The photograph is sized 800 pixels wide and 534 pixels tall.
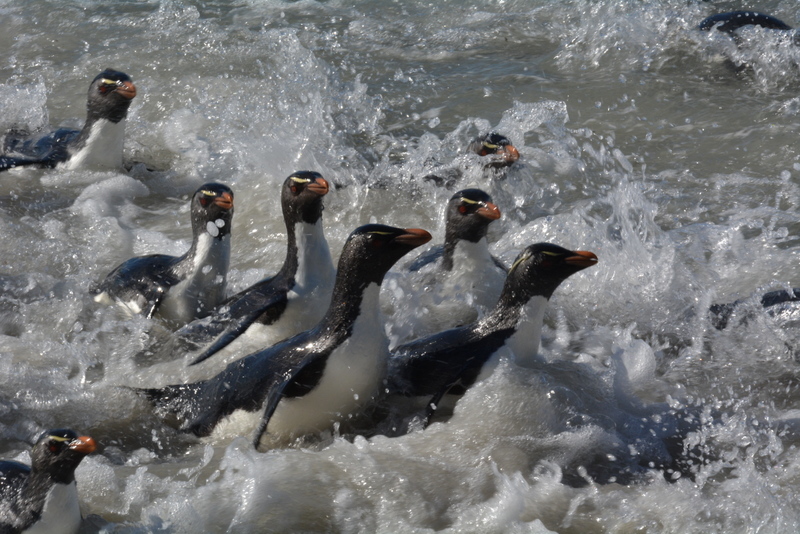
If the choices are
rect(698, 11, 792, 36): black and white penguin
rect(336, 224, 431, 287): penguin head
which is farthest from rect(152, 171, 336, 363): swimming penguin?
rect(698, 11, 792, 36): black and white penguin

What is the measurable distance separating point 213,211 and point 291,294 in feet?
2.74

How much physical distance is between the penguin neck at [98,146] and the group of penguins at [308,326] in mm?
1986

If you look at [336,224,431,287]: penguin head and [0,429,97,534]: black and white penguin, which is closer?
[0,429,97,534]: black and white penguin

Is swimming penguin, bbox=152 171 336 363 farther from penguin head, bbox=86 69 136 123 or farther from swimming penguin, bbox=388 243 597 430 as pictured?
penguin head, bbox=86 69 136 123

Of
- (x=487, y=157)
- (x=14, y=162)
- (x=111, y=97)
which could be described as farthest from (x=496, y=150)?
(x=14, y=162)

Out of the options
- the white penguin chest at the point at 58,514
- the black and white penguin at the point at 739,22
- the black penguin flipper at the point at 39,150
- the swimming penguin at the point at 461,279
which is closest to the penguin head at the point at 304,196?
the swimming penguin at the point at 461,279

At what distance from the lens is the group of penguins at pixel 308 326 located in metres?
3.58

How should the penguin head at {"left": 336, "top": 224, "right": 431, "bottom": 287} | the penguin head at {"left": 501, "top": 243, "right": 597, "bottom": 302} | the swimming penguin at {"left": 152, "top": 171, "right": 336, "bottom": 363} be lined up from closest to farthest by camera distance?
1. the penguin head at {"left": 336, "top": 224, "right": 431, "bottom": 287}
2. the penguin head at {"left": 501, "top": 243, "right": 597, "bottom": 302}
3. the swimming penguin at {"left": 152, "top": 171, "right": 336, "bottom": 363}

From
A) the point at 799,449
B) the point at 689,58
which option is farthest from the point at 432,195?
the point at 689,58

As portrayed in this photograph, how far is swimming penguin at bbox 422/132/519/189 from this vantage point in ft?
19.1

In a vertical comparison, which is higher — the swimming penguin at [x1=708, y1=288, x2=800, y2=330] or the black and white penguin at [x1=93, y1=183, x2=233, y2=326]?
the swimming penguin at [x1=708, y1=288, x2=800, y2=330]

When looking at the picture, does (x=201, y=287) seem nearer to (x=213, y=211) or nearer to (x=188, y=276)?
(x=188, y=276)

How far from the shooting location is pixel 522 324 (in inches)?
153

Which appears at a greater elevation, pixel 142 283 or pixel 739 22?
pixel 739 22
